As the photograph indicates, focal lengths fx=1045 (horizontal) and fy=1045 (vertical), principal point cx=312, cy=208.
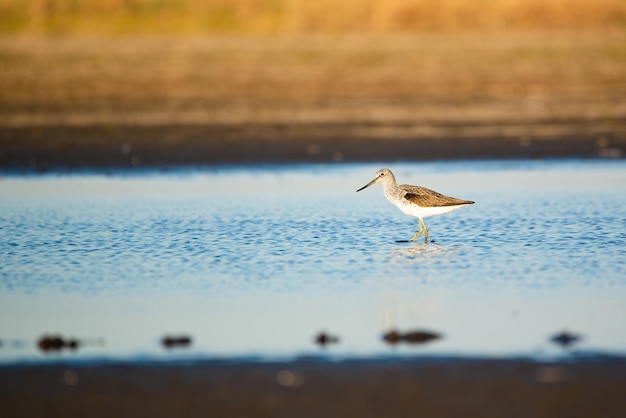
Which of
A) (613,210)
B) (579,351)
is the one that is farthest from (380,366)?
(613,210)

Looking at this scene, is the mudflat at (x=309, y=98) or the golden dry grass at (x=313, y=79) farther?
the golden dry grass at (x=313, y=79)

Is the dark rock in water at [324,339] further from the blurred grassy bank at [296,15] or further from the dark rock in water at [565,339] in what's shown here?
the blurred grassy bank at [296,15]

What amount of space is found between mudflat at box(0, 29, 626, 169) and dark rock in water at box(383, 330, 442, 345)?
33.8 feet

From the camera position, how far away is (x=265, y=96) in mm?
23906

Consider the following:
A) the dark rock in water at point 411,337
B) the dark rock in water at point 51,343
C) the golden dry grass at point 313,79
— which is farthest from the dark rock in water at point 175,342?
the golden dry grass at point 313,79

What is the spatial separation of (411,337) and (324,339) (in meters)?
0.61

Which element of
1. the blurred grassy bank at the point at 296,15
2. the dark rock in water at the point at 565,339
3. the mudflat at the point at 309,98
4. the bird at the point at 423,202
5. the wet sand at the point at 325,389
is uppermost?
the blurred grassy bank at the point at 296,15

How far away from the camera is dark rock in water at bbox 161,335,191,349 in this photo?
7254 mm

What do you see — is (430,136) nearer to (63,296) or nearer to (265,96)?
(265,96)

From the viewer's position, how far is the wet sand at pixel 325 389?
5862 millimetres

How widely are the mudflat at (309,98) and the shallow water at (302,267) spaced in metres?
2.49

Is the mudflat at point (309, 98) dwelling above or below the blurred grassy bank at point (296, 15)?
below

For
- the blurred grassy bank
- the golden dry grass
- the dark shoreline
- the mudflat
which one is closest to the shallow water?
the dark shoreline

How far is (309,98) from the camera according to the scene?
23734 millimetres
